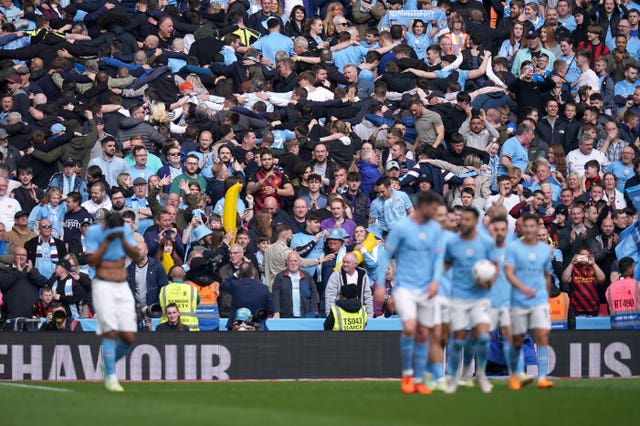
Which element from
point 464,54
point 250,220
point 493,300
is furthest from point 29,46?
point 493,300

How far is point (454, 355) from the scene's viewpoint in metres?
16.6

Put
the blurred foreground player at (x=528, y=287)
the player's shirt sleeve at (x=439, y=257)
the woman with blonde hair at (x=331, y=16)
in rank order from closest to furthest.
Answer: the player's shirt sleeve at (x=439, y=257)
the blurred foreground player at (x=528, y=287)
the woman with blonde hair at (x=331, y=16)

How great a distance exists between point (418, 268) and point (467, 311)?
95 cm

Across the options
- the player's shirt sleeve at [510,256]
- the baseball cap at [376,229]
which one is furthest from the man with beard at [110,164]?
the player's shirt sleeve at [510,256]

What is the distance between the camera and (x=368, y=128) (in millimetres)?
27156

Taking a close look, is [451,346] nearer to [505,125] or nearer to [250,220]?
[250,220]

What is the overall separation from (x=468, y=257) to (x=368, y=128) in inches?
435

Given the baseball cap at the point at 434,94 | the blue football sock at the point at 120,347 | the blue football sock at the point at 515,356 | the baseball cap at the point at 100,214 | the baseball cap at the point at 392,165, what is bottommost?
the blue football sock at the point at 515,356

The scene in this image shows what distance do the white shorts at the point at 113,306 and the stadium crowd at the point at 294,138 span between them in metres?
5.02

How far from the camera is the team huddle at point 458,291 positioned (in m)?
16.0

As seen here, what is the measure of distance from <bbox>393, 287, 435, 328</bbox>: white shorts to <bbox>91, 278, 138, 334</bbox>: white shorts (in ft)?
10.7

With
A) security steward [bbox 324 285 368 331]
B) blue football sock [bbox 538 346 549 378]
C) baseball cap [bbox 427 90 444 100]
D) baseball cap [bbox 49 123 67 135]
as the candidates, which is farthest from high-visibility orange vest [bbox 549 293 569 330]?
baseball cap [bbox 49 123 67 135]

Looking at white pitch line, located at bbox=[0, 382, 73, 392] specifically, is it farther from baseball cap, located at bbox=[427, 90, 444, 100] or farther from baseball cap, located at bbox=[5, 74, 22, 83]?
baseball cap, located at bbox=[427, 90, 444, 100]

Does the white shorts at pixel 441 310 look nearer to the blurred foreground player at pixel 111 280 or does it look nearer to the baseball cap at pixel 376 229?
the blurred foreground player at pixel 111 280
